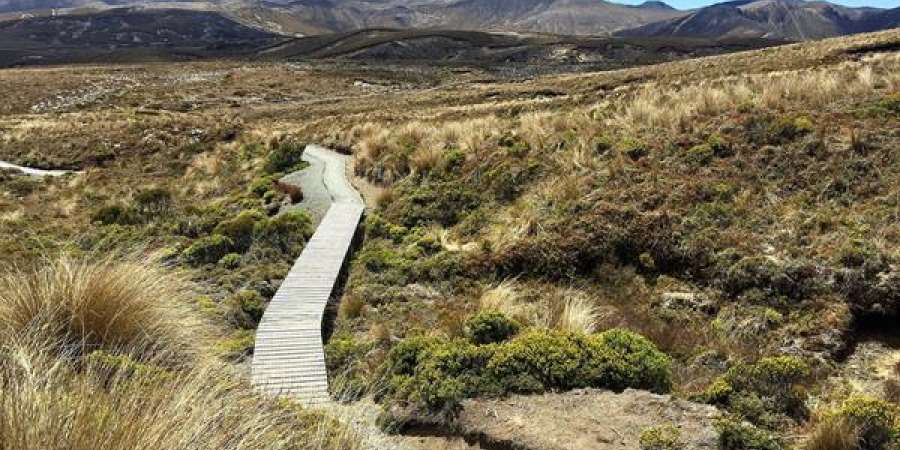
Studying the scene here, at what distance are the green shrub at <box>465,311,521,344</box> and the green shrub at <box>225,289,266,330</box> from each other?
479cm

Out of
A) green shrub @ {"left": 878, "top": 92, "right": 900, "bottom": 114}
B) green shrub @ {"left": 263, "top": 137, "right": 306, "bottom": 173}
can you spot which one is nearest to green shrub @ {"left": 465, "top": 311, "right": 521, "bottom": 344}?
green shrub @ {"left": 878, "top": 92, "right": 900, "bottom": 114}

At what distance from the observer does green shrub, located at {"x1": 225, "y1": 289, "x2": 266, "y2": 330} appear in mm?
12484

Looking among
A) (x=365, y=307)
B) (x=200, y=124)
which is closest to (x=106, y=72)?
(x=200, y=124)

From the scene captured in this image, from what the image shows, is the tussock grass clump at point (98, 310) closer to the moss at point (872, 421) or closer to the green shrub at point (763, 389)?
the green shrub at point (763, 389)

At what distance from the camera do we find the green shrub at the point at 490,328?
385 inches

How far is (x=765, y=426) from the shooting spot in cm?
721

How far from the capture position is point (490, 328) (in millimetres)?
9836

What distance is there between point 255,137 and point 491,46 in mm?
142835

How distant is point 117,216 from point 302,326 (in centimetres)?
1587

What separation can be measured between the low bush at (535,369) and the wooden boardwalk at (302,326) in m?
1.28

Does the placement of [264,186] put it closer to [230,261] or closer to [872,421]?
[230,261]

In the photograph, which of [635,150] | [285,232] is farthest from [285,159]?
[635,150]

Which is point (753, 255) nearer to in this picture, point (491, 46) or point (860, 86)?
point (860, 86)

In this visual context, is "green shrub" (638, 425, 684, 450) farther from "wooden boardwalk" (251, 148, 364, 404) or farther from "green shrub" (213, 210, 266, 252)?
"green shrub" (213, 210, 266, 252)
